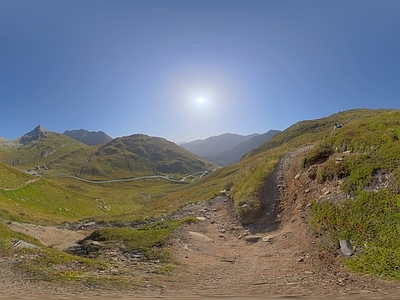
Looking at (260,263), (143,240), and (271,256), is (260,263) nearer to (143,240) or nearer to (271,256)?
(271,256)

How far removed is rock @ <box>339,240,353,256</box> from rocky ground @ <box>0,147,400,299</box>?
1.11 feet

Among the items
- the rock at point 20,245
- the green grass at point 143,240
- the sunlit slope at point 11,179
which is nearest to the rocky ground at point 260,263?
the green grass at point 143,240

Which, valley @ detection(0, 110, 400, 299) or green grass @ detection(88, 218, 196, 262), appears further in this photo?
green grass @ detection(88, 218, 196, 262)

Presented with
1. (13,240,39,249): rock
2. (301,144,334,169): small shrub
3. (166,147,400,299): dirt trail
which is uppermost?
(301,144,334,169): small shrub

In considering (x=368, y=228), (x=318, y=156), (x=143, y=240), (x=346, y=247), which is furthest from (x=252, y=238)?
(x=318, y=156)

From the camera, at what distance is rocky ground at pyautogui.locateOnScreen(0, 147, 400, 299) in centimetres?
952

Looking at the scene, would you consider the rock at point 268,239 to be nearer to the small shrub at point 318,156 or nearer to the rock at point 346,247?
the rock at point 346,247

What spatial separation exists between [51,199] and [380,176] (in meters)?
66.3

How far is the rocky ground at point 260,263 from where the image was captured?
9.52 meters

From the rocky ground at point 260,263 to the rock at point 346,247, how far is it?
1.11 feet

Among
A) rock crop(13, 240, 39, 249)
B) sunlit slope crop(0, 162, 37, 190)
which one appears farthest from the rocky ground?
sunlit slope crop(0, 162, 37, 190)

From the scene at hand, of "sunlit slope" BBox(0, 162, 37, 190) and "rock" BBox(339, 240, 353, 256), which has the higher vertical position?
"sunlit slope" BBox(0, 162, 37, 190)

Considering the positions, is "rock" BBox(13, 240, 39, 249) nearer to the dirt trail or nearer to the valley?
the valley

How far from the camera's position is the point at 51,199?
6184 centimetres
